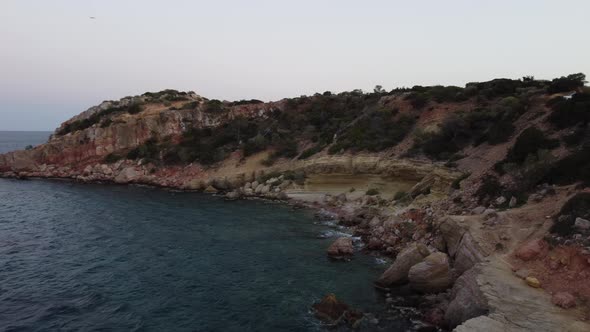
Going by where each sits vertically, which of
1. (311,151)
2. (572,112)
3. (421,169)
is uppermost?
(572,112)

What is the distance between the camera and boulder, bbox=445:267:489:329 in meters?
15.2

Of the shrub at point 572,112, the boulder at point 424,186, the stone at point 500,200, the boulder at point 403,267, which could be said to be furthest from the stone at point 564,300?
the boulder at point 424,186

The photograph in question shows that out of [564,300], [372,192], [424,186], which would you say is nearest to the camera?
[564,300]

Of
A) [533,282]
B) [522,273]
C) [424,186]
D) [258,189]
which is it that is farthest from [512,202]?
[258,189]

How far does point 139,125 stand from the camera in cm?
6825

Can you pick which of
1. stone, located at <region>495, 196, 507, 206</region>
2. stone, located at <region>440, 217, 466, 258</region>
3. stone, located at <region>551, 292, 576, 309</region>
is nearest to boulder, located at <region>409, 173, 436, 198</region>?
stone, located at <region>495, 196, 507, 206</region>

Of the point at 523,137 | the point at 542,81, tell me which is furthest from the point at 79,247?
the point at 542,81

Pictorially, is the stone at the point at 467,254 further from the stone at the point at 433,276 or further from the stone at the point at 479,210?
the stone at the point at 479,210

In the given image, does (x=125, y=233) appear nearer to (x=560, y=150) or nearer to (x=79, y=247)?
(x=79, y=247)

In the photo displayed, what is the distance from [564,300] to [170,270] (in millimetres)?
20056

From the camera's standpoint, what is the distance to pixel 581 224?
17156 mm

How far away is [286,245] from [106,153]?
4969cm

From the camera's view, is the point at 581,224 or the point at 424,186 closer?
the point at 581,224

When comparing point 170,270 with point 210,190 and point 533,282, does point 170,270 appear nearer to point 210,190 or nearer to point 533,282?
point 533,282
